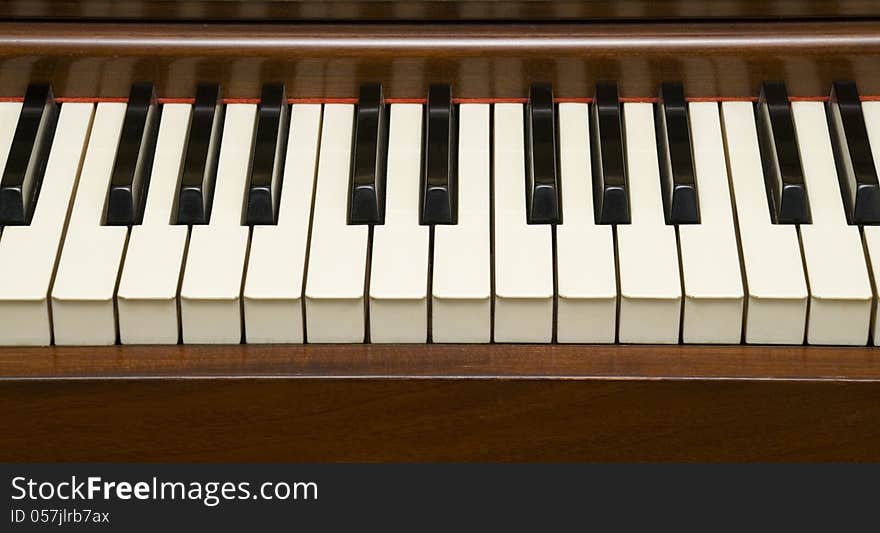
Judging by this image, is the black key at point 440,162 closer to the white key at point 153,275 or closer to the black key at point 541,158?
the black key at point 541,158

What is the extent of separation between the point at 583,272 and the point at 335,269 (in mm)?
323

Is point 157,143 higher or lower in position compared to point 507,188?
higher

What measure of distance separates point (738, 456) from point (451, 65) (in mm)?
719


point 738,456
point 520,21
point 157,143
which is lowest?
point 738,456

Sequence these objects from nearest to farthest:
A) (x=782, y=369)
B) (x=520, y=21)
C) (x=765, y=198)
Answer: (x=782, y=369) → (x=765, y=198) → (x=520, y=21)

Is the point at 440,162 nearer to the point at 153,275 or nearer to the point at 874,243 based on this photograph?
the point at 153,275

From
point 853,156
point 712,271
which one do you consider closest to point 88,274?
point 712,271

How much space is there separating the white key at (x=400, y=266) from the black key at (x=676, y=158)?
13.5 inches

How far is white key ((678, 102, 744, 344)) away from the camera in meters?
1.86

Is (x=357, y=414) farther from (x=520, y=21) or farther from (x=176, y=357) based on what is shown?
(x=520, y=21)

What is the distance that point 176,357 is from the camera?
1905 millimetres

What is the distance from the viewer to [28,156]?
81.7 inches

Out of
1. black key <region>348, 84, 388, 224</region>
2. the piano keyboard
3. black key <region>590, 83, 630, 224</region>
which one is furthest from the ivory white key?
black key <region>348, 84, 388, 224</region>

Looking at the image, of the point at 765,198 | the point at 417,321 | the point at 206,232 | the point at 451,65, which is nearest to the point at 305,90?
the point at 451,65
